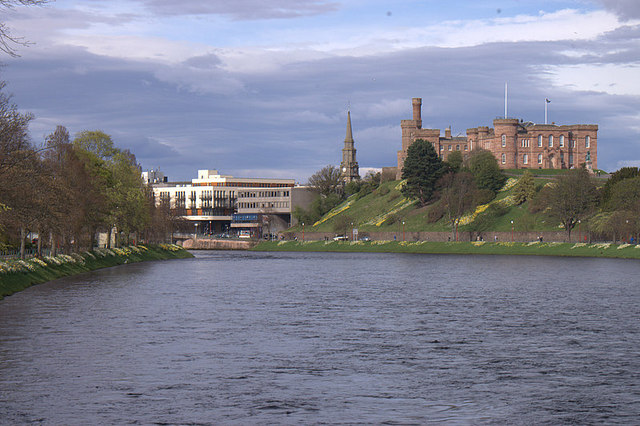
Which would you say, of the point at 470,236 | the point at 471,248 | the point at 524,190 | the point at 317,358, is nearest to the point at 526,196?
the point at 524,190

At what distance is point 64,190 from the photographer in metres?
65.9

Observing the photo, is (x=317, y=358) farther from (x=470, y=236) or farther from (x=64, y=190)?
(x=470, y=236)

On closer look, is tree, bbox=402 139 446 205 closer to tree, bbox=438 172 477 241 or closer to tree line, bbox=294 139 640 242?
tree line, bbox=294 139 640 242

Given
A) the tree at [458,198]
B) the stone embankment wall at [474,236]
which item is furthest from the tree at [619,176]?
the tree at [458,198]

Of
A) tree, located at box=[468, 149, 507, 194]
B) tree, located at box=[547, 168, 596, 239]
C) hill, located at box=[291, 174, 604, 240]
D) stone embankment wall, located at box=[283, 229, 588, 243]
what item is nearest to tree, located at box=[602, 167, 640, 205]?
tree, located at box=[547, 168, 596, 239]

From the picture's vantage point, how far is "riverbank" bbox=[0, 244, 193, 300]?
55.2 m

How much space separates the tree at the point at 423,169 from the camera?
628 ft

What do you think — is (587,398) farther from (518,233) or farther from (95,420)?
(518,233)

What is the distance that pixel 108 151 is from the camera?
113 m

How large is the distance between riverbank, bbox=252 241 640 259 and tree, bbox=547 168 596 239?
614 cm

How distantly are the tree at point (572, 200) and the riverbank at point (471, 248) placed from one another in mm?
6143

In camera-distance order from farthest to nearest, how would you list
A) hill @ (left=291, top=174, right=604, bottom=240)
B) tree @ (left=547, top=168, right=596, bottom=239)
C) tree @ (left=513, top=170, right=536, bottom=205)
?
tree @ (left=513, top=170, right=536, bottom=205), hill @ (left=291, top=174, right=604, bottom=240), tree @ (left=547, top=168, right=596, bottom=239)

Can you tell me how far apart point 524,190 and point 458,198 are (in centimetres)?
1476

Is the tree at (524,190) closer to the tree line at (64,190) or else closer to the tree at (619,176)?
the tree at (619,176)
